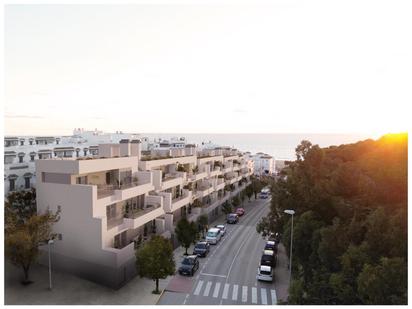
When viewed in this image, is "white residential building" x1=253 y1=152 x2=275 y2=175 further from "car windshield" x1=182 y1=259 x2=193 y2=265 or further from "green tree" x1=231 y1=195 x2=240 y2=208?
"car windshield" x1=182 y1=259 x2=193 y2=265

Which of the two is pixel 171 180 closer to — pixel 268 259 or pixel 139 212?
pixel 139 212

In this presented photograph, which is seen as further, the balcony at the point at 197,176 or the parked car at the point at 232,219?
the parked car at the point at 232,219

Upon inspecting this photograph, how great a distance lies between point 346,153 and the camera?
18.7 m

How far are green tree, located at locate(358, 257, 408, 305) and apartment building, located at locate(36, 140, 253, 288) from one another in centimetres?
1162

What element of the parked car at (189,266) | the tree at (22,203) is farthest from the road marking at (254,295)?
the tree at (22,203)

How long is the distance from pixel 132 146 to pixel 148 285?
9056mm

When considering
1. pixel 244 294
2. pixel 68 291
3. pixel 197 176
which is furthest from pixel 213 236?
pixel 68 291

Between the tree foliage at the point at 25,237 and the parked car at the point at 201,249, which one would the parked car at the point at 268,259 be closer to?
the parked car at the point at 201,249

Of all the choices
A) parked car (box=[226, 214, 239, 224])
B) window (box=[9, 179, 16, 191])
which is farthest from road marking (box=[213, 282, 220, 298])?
parked car (box=[226, 214, 239, 224])

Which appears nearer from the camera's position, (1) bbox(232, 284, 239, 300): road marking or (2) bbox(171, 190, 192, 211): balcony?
(1) bbox(232, 284, 239, 300): road marking

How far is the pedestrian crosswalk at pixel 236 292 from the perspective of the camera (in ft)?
55.7

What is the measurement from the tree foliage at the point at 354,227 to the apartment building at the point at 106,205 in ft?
28.9

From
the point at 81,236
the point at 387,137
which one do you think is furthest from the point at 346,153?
the point at 81,236

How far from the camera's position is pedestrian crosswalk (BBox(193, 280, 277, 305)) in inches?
668
